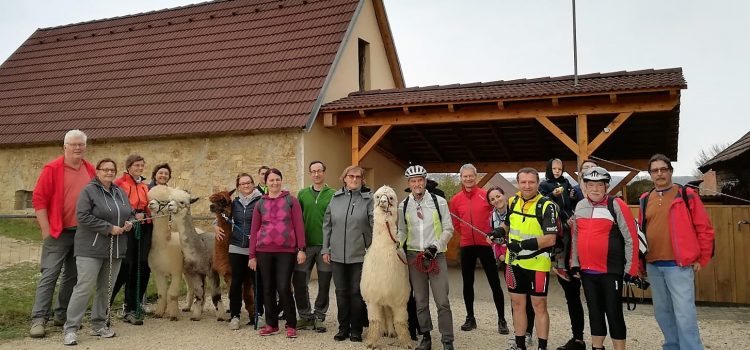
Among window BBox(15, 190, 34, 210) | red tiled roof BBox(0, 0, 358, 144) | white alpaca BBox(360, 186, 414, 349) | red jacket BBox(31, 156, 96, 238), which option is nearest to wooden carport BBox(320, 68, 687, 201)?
red tiled roof BBox(0, 0, 358, 144)

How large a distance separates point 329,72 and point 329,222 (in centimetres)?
589

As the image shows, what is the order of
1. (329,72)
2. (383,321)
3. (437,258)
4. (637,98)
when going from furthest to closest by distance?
(329,72), (637,98), (383,321), (437,258)

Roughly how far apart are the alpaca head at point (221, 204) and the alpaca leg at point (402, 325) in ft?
6.92

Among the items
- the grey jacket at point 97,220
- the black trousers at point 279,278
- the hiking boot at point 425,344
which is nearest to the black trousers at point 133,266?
the grey jacket at point 97,220

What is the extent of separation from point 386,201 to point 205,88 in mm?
8026

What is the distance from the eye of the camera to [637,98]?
7.90m

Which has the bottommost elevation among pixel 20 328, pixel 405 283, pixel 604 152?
pixel 20 328

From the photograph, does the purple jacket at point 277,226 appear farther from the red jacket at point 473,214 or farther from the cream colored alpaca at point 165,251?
the red jacket at point 473,214

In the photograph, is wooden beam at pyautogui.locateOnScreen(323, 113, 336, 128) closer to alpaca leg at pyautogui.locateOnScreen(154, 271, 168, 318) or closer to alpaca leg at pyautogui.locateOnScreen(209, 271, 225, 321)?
alpaca leg at pyautogui.locateOnScreen(209, 271, 225, 321)

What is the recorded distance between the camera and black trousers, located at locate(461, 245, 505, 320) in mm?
5383

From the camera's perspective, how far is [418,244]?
4.52 m

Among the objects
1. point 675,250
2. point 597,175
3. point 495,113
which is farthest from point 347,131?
point 675,250

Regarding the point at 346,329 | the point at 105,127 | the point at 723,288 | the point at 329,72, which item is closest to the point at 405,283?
the point at 346,329

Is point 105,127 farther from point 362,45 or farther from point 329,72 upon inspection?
point 362,45
